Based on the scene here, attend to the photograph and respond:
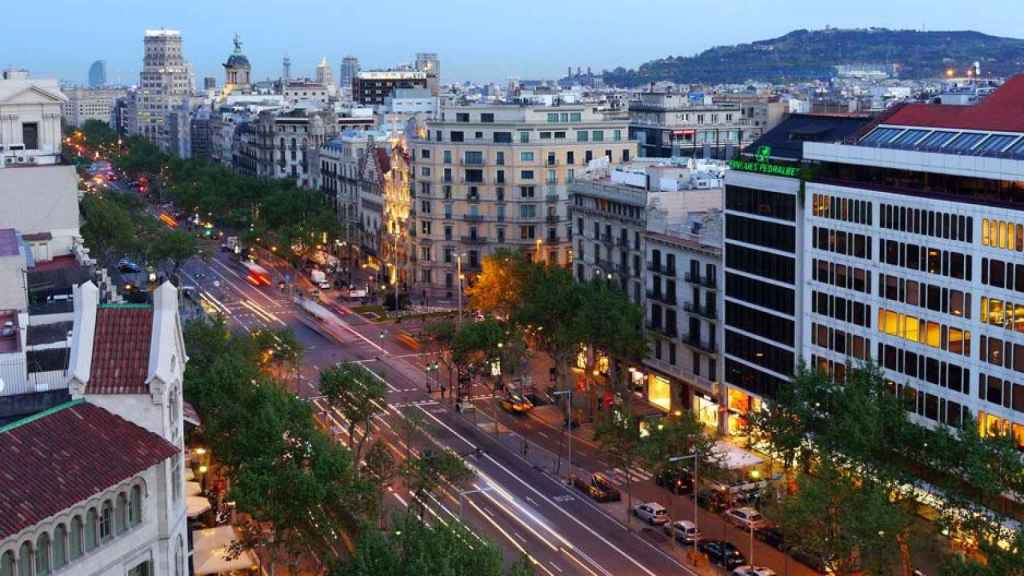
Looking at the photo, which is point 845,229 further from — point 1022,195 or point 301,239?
point 301,239

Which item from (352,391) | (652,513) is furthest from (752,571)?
(352,391)

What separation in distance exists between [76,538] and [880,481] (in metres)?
44.3

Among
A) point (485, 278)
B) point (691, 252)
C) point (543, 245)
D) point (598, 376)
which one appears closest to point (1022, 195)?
point (691, 252)

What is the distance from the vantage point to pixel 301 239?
198 meters

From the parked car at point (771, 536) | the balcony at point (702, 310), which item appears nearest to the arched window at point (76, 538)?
the parked car at point (771, 536)

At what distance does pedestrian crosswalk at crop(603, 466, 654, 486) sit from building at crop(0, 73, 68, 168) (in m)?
46.9

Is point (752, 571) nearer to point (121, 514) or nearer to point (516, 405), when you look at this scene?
point (121, 514)

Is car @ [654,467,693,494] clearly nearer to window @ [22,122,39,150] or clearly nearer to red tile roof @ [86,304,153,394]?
red tile roof @ [86,304,153,394]

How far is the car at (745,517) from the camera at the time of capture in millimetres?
88188

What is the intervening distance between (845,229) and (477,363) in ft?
123

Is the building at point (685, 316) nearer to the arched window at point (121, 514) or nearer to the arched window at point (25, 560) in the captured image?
the arched window at point (121, 514)

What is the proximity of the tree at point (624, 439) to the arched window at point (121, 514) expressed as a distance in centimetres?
4512

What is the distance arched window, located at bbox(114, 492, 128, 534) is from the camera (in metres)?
51.1

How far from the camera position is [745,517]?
88.9 m
